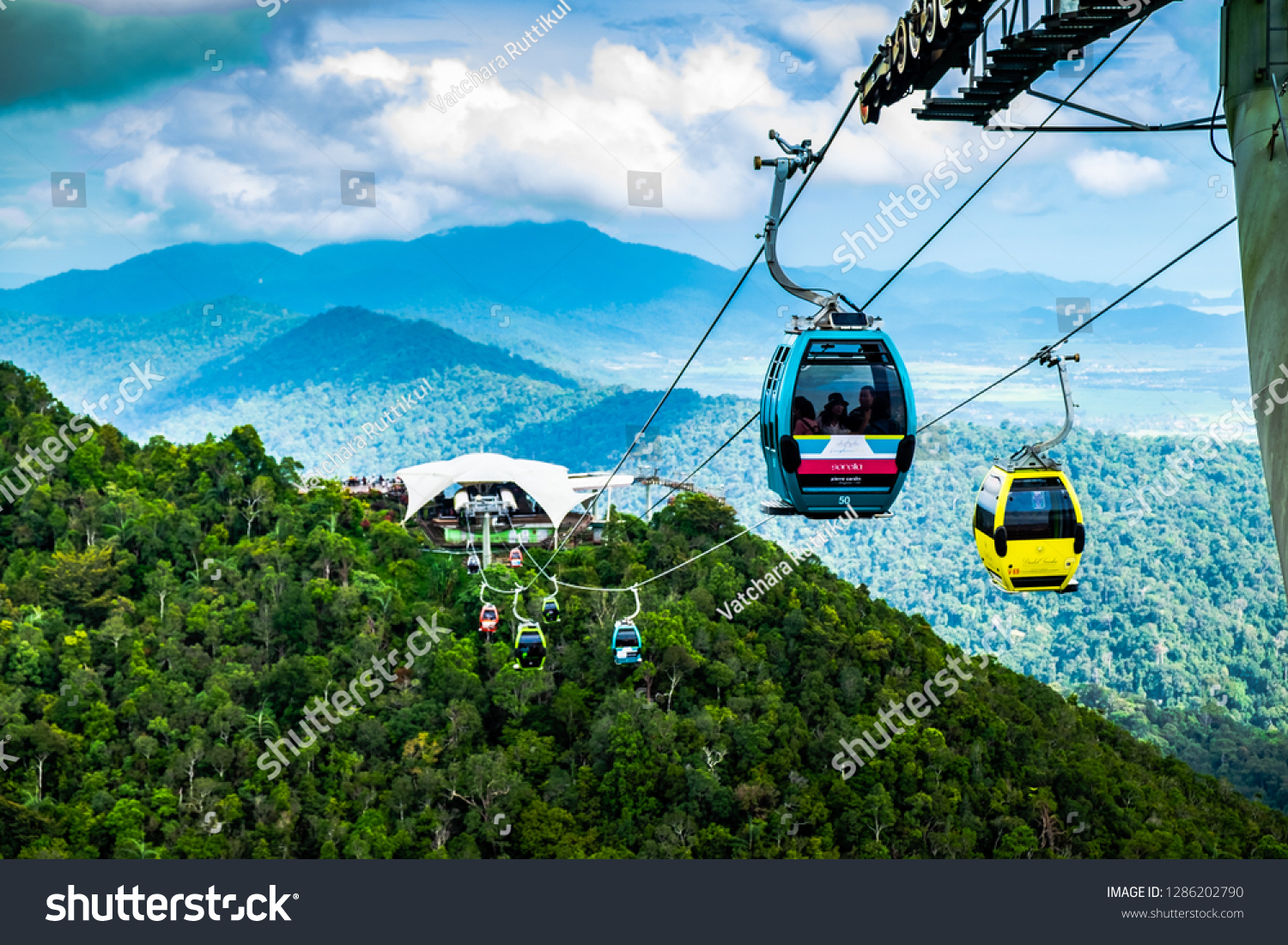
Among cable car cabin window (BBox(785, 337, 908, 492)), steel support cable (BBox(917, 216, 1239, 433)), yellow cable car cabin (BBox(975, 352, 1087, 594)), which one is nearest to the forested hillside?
yellow cable car cabin (BBox(975, 352, 1087, 594))

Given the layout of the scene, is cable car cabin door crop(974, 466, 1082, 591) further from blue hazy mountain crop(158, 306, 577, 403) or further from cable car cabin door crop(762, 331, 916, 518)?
blue hazy mountain crop(158, 306, 577, 403)

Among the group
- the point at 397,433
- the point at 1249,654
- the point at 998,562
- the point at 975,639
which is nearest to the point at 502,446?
the point at 397,433

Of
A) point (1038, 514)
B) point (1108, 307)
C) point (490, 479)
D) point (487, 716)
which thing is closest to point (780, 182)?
point (1108, 307)

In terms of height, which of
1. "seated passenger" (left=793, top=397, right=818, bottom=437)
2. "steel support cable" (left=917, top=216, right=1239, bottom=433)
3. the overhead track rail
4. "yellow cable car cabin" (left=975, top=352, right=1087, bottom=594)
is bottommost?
"yellow cable car cabin" (left=975, top=352, right=1087, bottom=594)

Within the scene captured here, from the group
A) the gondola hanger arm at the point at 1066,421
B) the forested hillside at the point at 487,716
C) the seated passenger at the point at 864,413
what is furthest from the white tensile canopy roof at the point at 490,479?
the seated passenger at the point at 864,413

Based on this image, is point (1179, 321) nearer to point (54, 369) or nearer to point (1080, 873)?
point (1080, 873)

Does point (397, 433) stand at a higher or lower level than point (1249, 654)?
higher

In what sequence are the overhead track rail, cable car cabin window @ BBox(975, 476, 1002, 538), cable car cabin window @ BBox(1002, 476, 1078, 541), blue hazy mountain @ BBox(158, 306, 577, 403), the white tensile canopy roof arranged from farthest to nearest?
blue hazy mountain @ BBox(158, 306, 577, 403) → the white tensile canopy roof → cable car cabin window @ BBox(975, 476, 1002, 538) → cable car cabin window @ BBox(1002, 476, 1078, 541) → the overhead track rail
